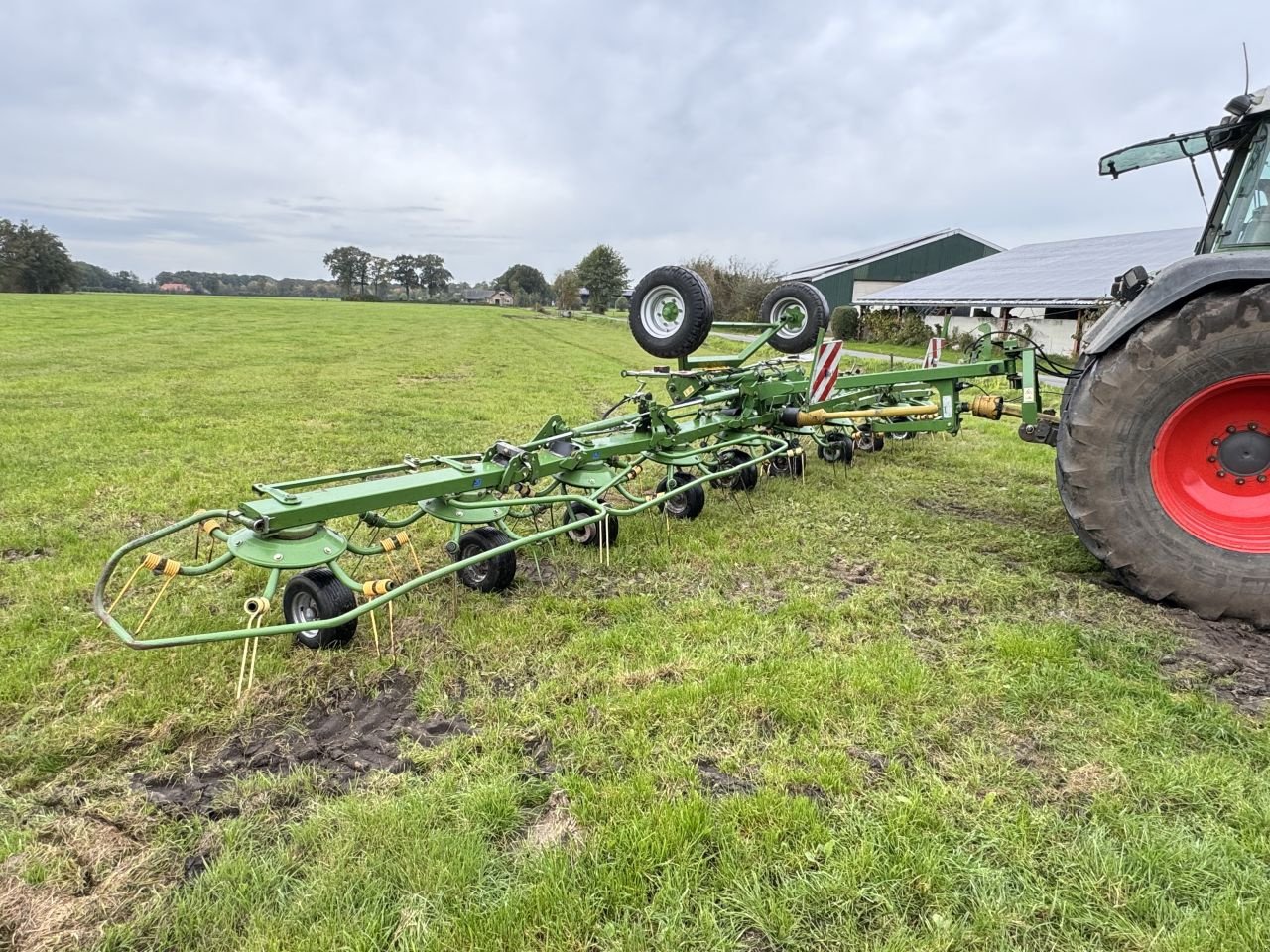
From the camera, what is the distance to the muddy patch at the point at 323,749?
2.38m

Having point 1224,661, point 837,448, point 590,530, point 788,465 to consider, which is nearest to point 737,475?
point 788,465

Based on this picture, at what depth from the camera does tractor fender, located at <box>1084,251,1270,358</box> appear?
3.20 m

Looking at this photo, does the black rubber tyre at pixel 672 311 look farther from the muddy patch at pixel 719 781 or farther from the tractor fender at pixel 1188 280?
the muddy patch at pixel 719 781

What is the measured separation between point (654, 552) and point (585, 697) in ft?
5.62

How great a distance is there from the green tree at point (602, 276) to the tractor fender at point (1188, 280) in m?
70.2

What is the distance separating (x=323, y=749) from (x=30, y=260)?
79662mm

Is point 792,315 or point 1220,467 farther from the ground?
point 792,315

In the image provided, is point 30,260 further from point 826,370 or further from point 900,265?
point 826,370

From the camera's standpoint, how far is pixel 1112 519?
11.3ft

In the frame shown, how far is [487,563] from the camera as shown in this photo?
12.9ft

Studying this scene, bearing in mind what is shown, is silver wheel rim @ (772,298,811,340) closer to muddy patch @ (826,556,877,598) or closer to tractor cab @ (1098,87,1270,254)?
tractor cab @ (1098,87,1270,254)

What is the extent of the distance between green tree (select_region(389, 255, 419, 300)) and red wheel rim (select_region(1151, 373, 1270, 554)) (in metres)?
104

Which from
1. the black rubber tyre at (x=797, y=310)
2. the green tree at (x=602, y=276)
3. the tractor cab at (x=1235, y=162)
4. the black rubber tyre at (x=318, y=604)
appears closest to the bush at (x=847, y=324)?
the black rubber tyre at (x=797, y=310)

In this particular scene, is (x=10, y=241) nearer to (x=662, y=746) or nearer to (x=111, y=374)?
(x=111, y=374)
